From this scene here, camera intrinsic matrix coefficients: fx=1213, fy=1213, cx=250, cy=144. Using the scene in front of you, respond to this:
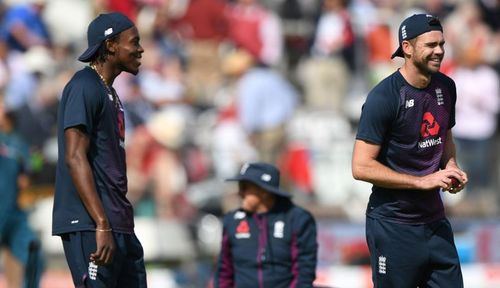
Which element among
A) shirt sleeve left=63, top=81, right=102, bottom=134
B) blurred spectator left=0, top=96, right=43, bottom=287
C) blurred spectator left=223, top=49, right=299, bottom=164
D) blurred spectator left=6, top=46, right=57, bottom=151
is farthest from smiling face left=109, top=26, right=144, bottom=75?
blurred spectator left=223, top=49, right=299, bottom=164

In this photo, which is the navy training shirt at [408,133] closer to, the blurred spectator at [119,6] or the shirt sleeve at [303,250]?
the shirt sleeve at [303,250]

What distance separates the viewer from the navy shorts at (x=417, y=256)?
7488 mm

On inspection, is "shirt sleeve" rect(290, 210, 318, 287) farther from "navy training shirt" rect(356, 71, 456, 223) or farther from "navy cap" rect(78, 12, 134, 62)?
"navy cap" rect(78, 12, 134, 62)

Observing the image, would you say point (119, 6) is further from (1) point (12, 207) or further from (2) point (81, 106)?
(2) point (81, 106)

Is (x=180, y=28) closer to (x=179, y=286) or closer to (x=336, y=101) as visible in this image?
(x=336, y=101)

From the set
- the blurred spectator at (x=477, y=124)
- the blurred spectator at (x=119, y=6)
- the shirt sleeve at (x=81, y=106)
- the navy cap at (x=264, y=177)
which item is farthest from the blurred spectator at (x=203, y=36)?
the shirt sleeve at (x=81, y=106)

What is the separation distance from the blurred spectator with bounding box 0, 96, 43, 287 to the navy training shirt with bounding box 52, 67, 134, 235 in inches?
209

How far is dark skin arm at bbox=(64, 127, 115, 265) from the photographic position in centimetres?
684

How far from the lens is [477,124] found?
55.1ft

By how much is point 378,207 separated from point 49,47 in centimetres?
1103

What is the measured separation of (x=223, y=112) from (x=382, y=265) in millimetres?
9365

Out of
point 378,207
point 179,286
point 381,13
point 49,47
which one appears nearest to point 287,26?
point 381,13

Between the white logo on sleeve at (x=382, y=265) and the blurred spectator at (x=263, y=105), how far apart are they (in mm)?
8622

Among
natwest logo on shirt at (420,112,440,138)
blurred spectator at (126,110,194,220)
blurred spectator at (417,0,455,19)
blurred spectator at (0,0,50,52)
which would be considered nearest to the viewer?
natwest logo on shirt at (420,112,440,138)
